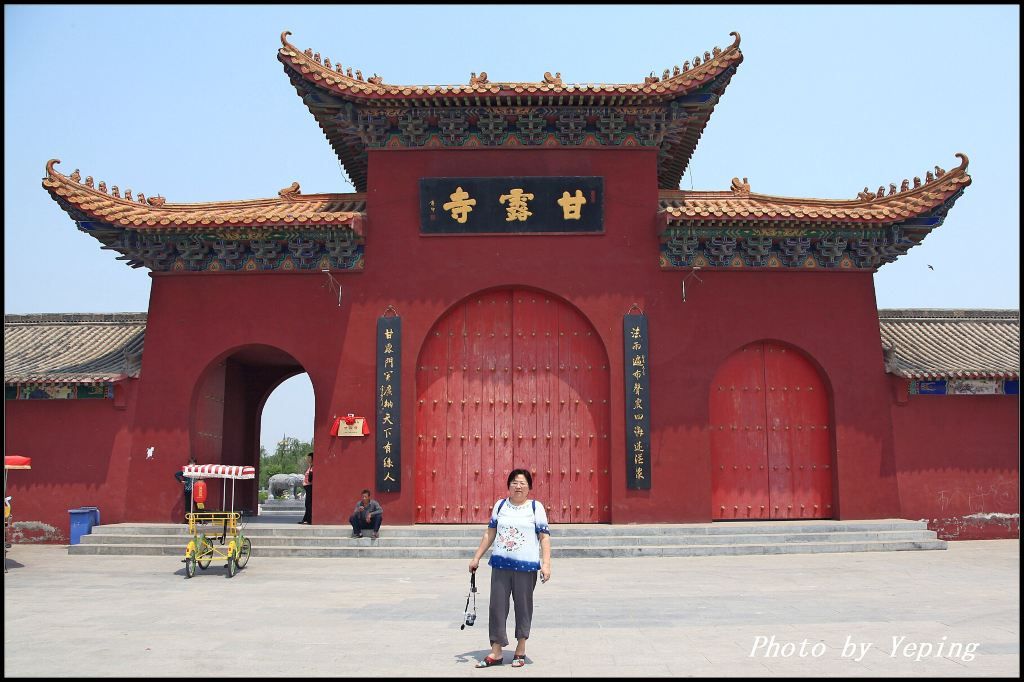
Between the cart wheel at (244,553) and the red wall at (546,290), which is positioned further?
the red wall at (546,290)

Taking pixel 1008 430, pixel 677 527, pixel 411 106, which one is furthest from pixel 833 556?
pixel 411 106

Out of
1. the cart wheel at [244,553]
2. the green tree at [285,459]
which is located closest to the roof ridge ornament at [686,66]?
the cart wheel at [244,553]

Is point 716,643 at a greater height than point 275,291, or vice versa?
point 275,291

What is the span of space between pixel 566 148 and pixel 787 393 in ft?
15.6

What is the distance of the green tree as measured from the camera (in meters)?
34.4

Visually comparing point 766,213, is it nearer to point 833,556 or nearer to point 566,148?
point 566,148

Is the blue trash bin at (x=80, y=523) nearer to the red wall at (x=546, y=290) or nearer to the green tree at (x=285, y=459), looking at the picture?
the red wall at (x=546, y=290)

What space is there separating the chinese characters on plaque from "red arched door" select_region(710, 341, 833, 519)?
3.06 m

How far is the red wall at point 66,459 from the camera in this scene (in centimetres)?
1275

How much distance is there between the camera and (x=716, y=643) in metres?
6.02

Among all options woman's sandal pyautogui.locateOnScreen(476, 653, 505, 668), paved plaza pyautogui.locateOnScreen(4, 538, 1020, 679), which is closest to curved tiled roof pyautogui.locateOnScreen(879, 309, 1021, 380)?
paved plaza pyautogui.locateOnScreen(4, 538, 1020, 679)

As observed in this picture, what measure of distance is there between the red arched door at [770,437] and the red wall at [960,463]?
3.66 ft

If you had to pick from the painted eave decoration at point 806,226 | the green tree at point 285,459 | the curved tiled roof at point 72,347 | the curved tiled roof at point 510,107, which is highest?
the curved tiled roof at point 510,107

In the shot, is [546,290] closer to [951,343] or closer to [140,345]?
[140,345]
